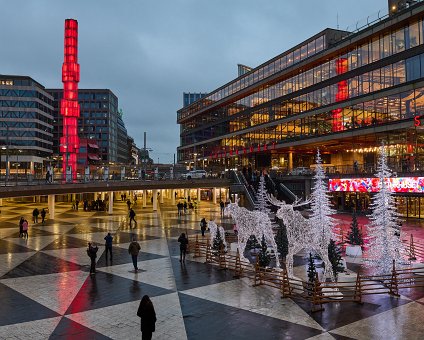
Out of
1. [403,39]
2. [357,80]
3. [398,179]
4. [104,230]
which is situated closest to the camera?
[104,230]

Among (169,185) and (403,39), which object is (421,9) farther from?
(169,185)

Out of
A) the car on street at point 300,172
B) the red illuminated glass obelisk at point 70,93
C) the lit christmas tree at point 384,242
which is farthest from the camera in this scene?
the red illuminated glass obelisk at point 70,93

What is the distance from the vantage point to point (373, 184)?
147ft

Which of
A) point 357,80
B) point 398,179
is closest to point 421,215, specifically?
point 398,179

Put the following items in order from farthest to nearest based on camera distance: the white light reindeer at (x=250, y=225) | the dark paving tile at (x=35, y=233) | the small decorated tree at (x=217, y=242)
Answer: the dark paving tile at (x=35, y=233)
the small decorated tree at (x=217, y=242)
the white light reindeer at (x=250, y=225)

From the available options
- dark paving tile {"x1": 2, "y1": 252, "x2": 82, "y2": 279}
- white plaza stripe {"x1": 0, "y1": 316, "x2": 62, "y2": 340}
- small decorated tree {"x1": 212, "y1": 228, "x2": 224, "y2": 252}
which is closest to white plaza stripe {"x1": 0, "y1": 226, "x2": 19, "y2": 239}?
dark paving tile {"x1": 2, "y1": 252, "x2": 82, "y2": 279}

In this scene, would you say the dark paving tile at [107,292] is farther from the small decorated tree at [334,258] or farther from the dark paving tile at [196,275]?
→ the small decorated tree at [334,258]

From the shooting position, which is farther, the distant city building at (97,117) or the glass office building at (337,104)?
the distant city building at (97,117)

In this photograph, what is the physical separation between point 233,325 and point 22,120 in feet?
383

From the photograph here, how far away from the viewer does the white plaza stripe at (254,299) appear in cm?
1429

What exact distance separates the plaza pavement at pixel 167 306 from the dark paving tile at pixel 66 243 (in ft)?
7.91

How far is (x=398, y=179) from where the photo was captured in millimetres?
41219

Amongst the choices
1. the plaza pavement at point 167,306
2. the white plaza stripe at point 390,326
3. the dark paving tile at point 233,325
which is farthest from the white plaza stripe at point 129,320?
the white plaza stripe at point 390,326

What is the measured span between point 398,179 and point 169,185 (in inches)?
1092
